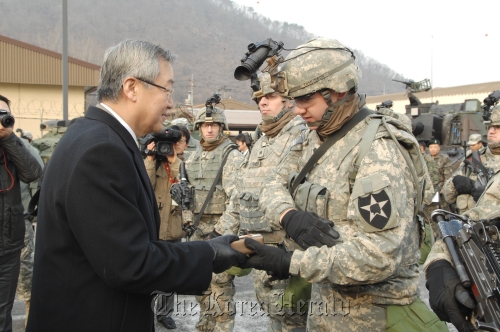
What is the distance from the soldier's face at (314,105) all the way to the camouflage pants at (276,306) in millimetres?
1782

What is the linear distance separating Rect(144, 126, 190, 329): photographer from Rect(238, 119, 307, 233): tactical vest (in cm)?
138

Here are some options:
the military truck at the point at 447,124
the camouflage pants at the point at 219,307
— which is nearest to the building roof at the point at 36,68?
the military truck at the point at 447,124

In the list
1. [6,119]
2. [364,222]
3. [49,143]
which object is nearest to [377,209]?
[364,222]

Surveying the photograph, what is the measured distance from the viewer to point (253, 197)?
4.42 m

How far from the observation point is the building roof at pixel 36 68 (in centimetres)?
2291

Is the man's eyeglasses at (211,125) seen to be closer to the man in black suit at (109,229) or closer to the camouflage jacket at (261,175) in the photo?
the camouflage jacket at (261,175)

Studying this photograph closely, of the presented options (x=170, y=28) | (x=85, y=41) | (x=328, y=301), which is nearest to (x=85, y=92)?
(x=328, y=301)

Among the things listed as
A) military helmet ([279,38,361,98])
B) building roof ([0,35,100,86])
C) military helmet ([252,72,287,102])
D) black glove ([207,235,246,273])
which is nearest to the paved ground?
military helmet ([252,72,287,102])

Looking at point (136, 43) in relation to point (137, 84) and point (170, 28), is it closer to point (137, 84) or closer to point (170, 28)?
point (137, 84)

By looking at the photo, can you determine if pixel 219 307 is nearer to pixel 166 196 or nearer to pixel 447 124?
pixel 166 196

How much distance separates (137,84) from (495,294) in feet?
5.80

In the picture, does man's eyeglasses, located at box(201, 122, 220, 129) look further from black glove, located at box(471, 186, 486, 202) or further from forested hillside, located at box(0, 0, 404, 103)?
forested hillside, located at box(0, 0, 404, 103)

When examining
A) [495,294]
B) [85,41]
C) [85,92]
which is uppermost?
[85,41]

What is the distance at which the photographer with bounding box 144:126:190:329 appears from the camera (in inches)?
224
